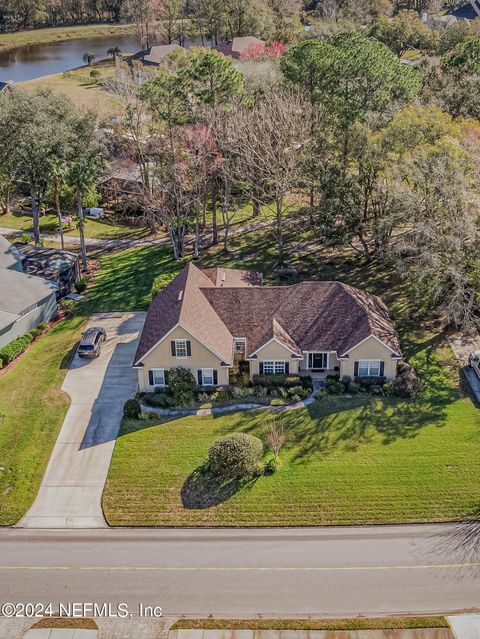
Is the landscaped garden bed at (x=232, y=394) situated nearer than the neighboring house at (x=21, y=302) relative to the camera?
Yes

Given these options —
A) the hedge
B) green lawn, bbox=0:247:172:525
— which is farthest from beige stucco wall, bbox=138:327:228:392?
green lawn, bbox=0:247:172:525

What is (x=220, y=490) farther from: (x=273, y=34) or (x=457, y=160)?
(x=273, y=34)

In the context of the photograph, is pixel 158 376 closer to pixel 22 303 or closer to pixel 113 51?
pixel 22 303

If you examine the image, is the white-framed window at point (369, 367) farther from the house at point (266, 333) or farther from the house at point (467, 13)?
the house at point (467, 13)

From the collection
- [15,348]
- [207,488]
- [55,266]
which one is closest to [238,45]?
[55,266]

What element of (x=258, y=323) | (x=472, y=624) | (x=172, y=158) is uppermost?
(x=172, y=158)

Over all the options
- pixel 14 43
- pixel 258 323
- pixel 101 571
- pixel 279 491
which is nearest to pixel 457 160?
pixel 258 323

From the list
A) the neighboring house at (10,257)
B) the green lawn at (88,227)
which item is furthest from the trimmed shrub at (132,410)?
the green lawn at (88,227)
